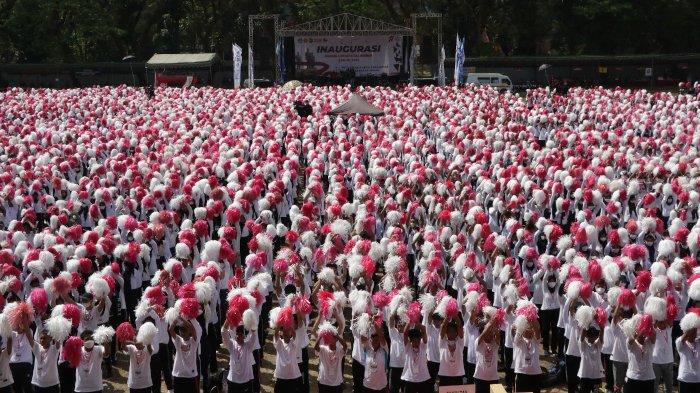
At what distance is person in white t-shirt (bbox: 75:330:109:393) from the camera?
316 inches

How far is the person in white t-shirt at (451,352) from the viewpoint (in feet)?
27.2

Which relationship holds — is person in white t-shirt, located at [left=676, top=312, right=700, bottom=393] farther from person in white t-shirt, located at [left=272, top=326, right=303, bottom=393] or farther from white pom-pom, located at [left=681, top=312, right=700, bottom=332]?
person in white t-shirt, located at [left=272, top=326, right=303, bottom=393]

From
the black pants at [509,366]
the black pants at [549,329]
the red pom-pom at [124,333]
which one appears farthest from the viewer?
the black pants at [549,329]

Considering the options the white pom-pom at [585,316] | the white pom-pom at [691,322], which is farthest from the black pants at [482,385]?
the white pom-pom at [691,322]

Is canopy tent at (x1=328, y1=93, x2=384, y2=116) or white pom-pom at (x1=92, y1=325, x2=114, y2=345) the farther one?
canopy tent at (x1=328, y1=93, x2=384, y2=116)

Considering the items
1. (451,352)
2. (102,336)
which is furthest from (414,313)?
(102,336)

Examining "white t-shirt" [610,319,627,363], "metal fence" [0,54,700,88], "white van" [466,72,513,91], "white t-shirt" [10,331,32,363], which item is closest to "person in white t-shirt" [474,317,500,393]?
"white t-shirt" [610,319,627,363]

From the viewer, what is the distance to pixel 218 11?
54.1 metres

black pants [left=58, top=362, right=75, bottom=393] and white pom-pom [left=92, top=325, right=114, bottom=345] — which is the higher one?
white pom-pom [left=92, top=325, right=114, bottom=345]

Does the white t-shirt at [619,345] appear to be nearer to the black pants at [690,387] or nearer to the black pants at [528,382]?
the black pants at [690,387]

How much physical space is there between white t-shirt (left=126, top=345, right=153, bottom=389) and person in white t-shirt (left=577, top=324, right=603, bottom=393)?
4154 mm

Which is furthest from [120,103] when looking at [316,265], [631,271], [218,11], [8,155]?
[218,11]

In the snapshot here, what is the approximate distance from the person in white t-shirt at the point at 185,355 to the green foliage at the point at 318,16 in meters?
42.9

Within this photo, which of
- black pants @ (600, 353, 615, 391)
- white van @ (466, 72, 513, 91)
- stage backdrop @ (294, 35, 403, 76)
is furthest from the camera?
stage backdrop @ (294, 35, 403, 76)
